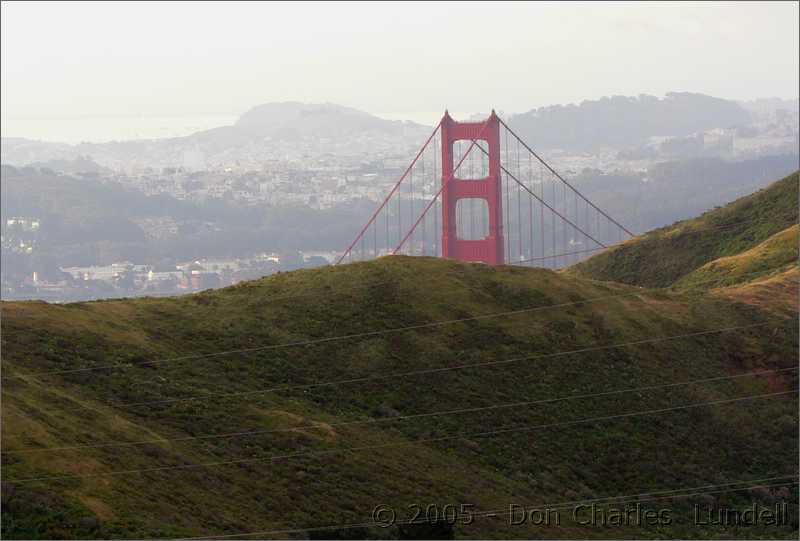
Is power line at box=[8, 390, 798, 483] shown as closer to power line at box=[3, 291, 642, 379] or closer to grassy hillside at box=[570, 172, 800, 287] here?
power line at box=[3, 291, 642, 379]

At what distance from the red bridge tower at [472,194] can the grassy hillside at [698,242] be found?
7.52m

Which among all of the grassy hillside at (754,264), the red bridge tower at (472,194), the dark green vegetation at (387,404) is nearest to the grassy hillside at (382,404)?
the dark green vegetation at (387,404)

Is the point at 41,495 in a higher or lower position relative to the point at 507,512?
higher

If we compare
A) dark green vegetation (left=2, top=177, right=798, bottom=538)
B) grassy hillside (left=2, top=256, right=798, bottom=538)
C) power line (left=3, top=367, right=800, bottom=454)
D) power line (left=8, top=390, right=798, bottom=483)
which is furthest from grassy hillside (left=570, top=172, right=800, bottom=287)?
power line (left=8, top=390, right=798, bottom=483)

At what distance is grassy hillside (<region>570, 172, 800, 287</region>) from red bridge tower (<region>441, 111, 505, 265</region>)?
7.52m

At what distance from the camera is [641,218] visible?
178 meters

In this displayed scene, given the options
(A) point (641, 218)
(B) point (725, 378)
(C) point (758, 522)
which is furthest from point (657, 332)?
(A) point (641, 218)

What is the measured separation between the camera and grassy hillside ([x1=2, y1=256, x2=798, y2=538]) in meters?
28.0

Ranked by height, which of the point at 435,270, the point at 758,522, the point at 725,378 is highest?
the point at 435,270

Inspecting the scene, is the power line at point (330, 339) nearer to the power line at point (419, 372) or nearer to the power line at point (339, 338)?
the power line at point (339, 338)

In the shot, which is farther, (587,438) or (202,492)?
(587,438)

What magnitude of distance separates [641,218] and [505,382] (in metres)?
140

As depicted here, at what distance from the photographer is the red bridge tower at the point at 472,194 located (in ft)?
229

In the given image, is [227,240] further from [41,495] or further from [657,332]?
[41,495]
